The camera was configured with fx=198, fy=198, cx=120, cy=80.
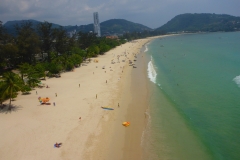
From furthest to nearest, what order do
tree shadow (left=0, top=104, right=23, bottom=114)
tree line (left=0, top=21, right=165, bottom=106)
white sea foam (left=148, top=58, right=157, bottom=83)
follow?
1. white sea foam (left=148, top=58, right=157, bottom=83)
2. tree line (left=0, top=21, right=165, bottom=106)
3. tree shadow (left=0, top=104, right=23, bottom=114)

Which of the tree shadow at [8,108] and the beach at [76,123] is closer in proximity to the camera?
the beach at [76,123]

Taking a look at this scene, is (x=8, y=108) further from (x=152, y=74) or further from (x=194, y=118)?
(x=152, y=74)

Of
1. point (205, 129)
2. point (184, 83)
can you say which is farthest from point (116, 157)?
point (184, 83)

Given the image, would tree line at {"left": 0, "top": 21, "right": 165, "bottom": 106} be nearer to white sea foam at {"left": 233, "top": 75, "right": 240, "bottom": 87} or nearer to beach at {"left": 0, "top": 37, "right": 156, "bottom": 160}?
beach at {"left": 0, "top": 37, "right": 156, "bottom": 160}

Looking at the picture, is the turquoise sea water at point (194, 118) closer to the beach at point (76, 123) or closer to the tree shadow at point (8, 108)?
the beach at point (76, 123)

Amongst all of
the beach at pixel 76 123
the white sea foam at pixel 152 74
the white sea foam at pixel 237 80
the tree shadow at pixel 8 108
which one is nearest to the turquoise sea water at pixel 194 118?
the white sea foam at pixel 237 80

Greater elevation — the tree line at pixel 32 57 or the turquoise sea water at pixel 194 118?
the tree line at pixel 32 57

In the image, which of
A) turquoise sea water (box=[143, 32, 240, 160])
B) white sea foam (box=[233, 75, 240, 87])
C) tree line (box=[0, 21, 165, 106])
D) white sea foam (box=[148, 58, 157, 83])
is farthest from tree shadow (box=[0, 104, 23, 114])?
white sea foam (box=[233, 75, 240, 87])

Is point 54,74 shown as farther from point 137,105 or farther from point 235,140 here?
point 235,140

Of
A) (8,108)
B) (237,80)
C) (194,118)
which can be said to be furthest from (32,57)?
(237,80)
